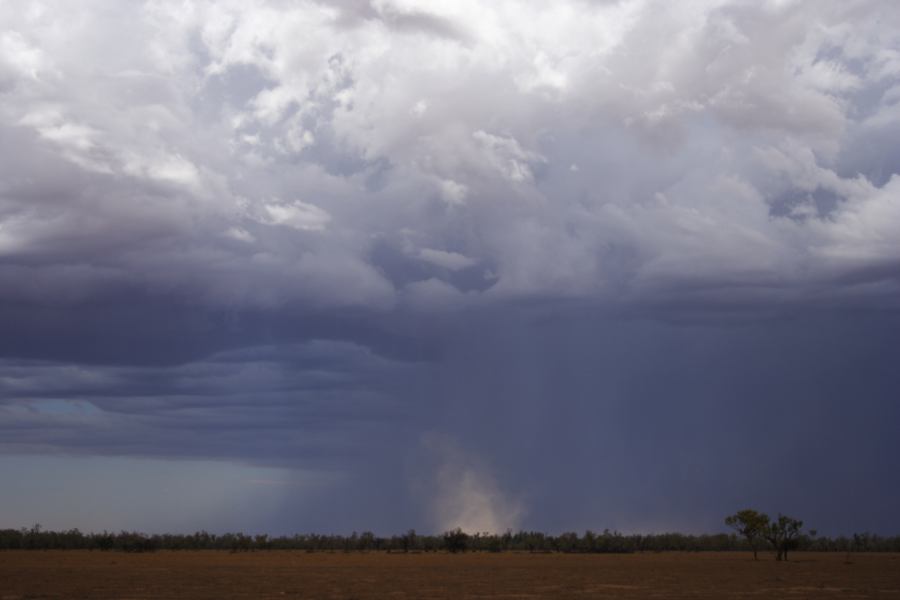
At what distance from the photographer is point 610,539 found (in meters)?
160

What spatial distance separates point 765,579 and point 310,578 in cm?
3184

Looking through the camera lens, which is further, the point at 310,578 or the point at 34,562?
the point at 34,562

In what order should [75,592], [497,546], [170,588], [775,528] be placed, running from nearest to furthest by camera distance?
[75,592], [170,588], [775,528], [497,546]

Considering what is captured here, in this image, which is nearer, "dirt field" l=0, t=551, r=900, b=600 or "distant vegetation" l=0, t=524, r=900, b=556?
"dirt field" l=0, t=551, r=900, b=600

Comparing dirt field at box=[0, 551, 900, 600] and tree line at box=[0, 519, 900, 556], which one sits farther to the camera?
tree line at box=[0, 519, 900, 556]

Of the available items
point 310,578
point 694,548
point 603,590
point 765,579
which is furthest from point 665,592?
point 694,548

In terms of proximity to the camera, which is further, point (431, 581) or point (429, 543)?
point (429, 543)

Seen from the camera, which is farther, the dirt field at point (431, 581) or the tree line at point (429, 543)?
the tree line at point (429, 543)

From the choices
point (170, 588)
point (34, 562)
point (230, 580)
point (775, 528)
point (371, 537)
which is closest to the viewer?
point (170, 588)

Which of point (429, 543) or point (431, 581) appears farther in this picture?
point (429, 543)

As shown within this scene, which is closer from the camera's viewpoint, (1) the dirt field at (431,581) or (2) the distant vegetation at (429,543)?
(1) the dirt field at (431,581)

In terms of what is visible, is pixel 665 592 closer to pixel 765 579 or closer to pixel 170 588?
pixel 765 579

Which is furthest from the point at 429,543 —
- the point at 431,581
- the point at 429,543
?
the point at 431,581

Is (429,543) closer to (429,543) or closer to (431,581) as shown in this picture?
(429,543)
